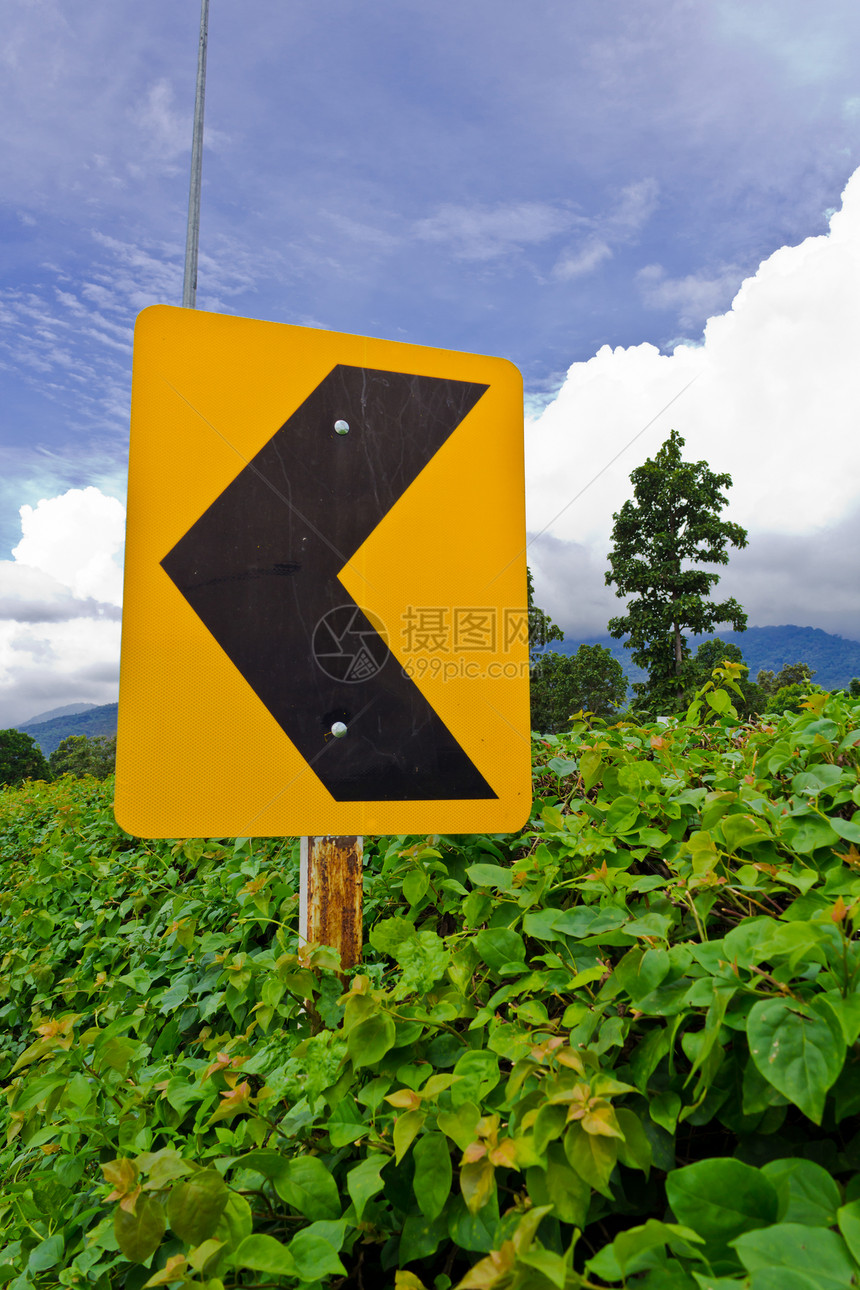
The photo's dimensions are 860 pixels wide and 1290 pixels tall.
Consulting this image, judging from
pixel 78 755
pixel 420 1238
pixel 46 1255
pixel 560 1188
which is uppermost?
pixel 78 755

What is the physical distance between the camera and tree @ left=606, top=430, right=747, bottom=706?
21.4 meters

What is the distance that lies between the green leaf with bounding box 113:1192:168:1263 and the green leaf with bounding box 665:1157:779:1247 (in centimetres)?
64

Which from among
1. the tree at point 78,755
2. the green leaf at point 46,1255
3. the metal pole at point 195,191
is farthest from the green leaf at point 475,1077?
the tree at point 78,755

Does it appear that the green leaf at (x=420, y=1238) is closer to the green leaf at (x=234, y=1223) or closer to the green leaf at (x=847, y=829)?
the green leaf at (x=234, y=1223)

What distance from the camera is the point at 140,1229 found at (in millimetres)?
836

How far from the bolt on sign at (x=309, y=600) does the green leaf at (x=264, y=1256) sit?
72cm

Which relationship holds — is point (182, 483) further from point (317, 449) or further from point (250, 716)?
point (250, 716)

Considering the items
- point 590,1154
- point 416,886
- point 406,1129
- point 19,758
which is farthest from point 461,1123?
point 19,758

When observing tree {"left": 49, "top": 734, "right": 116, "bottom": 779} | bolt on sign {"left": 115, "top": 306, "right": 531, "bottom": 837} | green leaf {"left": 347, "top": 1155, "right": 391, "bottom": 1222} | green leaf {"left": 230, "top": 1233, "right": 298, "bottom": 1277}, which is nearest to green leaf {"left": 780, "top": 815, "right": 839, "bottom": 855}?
bolt on sign {"left": 115, "top": 306, "right": 531, "bottom": 837}

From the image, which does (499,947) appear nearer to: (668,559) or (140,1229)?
(140,1229)

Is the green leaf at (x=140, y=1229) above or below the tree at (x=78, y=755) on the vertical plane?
below

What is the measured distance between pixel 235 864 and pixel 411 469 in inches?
60.5

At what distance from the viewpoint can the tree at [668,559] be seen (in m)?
21.4

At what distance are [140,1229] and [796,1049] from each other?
82cm
